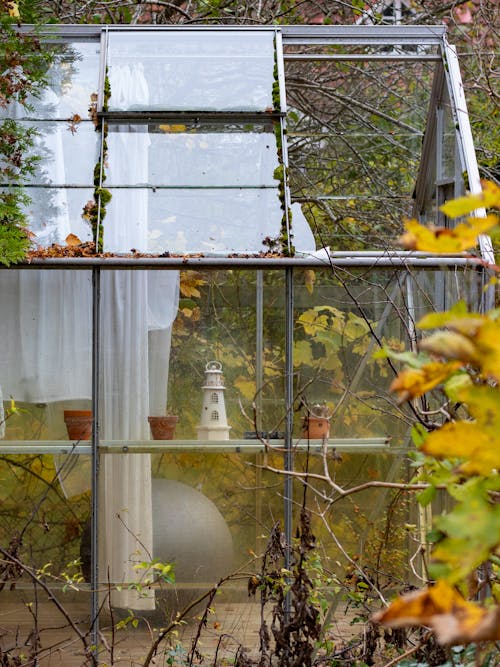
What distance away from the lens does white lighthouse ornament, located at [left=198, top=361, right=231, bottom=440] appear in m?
4.61

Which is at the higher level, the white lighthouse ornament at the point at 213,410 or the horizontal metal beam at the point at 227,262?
the horizontal metal beam at the point at 227,262

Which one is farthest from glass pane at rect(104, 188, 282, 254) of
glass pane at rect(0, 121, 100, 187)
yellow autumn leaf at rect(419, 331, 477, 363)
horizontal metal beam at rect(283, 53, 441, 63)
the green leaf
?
yellow autumn leaf at rect(419, 331, 477, 363)

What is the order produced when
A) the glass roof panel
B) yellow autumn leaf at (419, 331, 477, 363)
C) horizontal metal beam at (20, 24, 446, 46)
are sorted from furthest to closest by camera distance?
the glass roof panel
horizontal metal beam at (20, 24, 446, 46)
yellow autumn leaf at (419, 331, 477, 363)

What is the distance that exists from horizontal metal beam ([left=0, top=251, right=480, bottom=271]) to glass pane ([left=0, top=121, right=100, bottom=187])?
626 mm

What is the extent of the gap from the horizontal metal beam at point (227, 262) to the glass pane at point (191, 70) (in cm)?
111

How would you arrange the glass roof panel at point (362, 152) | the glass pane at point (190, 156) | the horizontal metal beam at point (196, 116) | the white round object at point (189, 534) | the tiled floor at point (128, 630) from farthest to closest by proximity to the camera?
the glass roof panel at point (362, 152), the horizontal metal beam at point (196, 116), the glass pane at point (190, 156), the white round object at point (189, 534), the tiled floor at point (128, 630)

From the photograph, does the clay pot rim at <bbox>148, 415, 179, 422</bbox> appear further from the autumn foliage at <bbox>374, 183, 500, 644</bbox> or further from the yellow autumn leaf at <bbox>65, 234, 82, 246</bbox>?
the autumn foliage at <bbox>374, 183, 500, 644</bbox>

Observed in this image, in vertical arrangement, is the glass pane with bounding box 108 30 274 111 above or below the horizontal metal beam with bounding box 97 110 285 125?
above

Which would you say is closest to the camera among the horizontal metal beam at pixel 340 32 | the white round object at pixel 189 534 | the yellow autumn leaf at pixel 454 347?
the yellow autumn leaf at pixel 454 347

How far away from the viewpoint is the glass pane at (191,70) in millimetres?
5246

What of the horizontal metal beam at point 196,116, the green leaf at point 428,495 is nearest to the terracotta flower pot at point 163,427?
the horizontal metal beam at point 196,116

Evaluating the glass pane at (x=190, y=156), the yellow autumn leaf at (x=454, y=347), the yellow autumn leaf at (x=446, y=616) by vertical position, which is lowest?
the yellow autumn leaf at (x=446, y=616)

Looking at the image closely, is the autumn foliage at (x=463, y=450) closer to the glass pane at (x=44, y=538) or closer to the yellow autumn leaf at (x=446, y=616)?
the yellow autumn leaf at (x=446, y=616)

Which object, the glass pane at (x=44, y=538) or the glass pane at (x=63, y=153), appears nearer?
the glass pane at (x=44, y=538)
